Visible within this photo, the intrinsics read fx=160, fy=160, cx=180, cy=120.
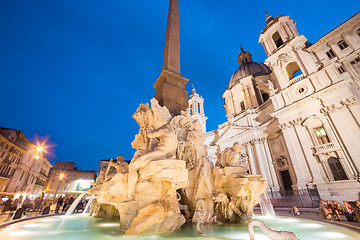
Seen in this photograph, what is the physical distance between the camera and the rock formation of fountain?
4137 millimetres

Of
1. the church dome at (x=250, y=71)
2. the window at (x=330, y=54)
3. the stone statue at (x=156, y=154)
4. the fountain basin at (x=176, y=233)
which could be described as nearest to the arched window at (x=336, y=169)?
the window at (x=330, y=54)

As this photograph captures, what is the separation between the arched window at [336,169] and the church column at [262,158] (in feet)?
22.4

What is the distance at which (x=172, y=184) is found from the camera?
164 inches

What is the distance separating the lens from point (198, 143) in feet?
20.0

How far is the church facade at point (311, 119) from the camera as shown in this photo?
13.8m

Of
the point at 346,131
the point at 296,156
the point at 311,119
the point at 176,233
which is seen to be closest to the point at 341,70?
the point at 311,119

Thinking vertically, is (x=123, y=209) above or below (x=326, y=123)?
below

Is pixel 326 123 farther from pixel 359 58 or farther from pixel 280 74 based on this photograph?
pixel 280 74

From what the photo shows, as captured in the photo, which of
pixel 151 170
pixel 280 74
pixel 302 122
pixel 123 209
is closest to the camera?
pixel 151 170

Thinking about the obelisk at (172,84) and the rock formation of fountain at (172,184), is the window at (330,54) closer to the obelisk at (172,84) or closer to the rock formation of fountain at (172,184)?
the obelisk at (172,84)

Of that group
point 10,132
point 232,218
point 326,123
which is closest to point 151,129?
point 232,218

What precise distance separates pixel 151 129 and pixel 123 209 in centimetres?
248

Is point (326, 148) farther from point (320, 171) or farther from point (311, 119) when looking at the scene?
point (311, 119)

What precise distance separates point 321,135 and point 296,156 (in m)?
3.04
